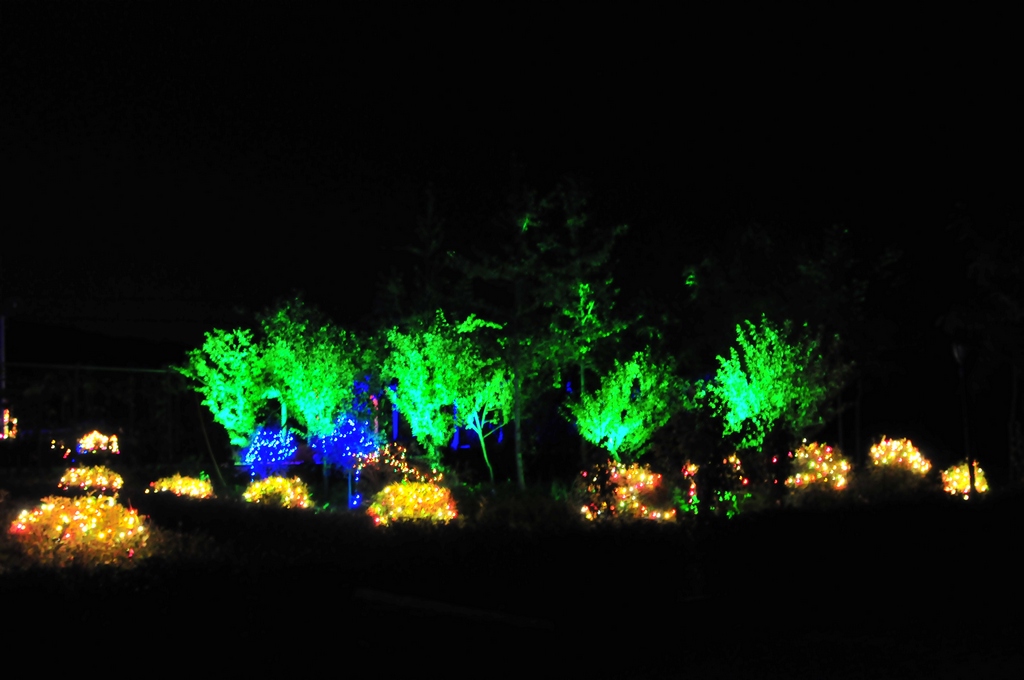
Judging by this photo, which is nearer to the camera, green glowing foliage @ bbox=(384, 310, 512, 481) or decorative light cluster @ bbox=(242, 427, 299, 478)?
green glowing foliage @ bbox=(384, 310, 512, 481)

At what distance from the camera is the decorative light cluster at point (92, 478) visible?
13.3 m

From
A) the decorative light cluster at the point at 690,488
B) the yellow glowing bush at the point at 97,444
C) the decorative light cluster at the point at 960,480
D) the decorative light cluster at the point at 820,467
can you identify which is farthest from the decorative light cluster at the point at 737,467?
the yellow glowing bush at the point at 97,444

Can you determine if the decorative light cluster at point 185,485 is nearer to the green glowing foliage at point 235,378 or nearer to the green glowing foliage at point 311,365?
the green glowing foliage at point 235,378

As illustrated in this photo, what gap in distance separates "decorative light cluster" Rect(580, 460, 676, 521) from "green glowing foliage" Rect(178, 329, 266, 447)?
6.46 metres

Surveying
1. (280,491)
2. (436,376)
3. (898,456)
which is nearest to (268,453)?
(280,491)

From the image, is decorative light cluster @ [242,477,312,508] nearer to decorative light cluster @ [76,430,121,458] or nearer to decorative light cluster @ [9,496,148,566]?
decorative light cluster @ [9,496,148,566]

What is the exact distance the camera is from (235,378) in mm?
15125

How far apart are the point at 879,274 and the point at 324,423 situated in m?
10.8

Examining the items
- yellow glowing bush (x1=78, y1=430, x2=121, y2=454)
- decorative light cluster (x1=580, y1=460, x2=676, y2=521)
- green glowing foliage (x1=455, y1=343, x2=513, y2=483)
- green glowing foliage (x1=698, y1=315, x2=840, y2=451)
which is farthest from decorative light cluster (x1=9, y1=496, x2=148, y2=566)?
green glowing foliage (x1=698, y1=315, x2=840, y2=451)

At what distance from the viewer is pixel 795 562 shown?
27.9 feet

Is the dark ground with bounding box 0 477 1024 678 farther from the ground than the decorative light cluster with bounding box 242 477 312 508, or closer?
closer

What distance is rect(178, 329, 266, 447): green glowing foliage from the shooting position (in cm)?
1504

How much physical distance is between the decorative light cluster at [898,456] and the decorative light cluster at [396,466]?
6885 mm

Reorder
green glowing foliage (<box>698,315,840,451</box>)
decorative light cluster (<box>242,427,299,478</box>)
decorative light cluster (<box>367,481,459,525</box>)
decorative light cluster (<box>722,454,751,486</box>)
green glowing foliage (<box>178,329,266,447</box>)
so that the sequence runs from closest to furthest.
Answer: decorative light cluster (<box>722,454,751,486</box>), decorative light cluster (<box>367,481,459,525</box>), green glowing foliage (<box>698,315,840,451</box>), decorative light cluster (<box>242,427,299,478</box>), green glowing foliage (<box>178,329,266,447</box>)
